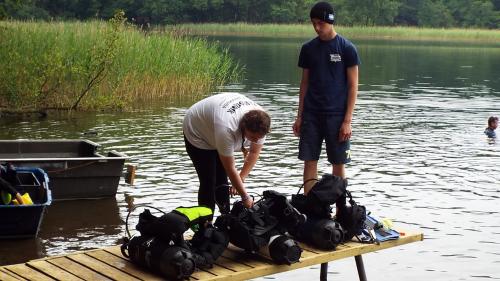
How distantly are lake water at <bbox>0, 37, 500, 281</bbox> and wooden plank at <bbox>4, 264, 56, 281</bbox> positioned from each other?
2507 mm

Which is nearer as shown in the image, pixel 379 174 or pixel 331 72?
pixel 331 72

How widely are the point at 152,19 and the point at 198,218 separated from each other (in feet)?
295

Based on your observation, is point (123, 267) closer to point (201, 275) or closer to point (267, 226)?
point (201, 275)

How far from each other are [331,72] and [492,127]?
1017 centimetres

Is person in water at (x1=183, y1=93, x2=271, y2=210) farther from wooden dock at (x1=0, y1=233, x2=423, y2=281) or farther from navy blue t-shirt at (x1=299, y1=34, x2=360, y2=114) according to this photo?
navy blue t-shirt at (x1=299, y1=34, x2=360, y2=114)

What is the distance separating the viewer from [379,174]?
44.1 ft

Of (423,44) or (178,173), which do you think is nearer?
(178,173)

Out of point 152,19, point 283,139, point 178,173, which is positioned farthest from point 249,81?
point 152,19

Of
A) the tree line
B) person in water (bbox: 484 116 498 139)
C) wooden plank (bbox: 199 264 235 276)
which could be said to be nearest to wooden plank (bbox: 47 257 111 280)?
wooden plank (bbox: 199 264 235 276)

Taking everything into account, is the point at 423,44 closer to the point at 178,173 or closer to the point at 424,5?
the point at 424,5

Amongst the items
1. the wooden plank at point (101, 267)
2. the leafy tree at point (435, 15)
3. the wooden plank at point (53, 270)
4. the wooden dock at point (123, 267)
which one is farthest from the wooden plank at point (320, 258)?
the leafy tree at point (435, 15)

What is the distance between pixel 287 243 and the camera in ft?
20.5

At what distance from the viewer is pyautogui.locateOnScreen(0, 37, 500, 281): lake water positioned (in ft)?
29.6

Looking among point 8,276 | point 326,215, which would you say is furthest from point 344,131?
point 8,276
